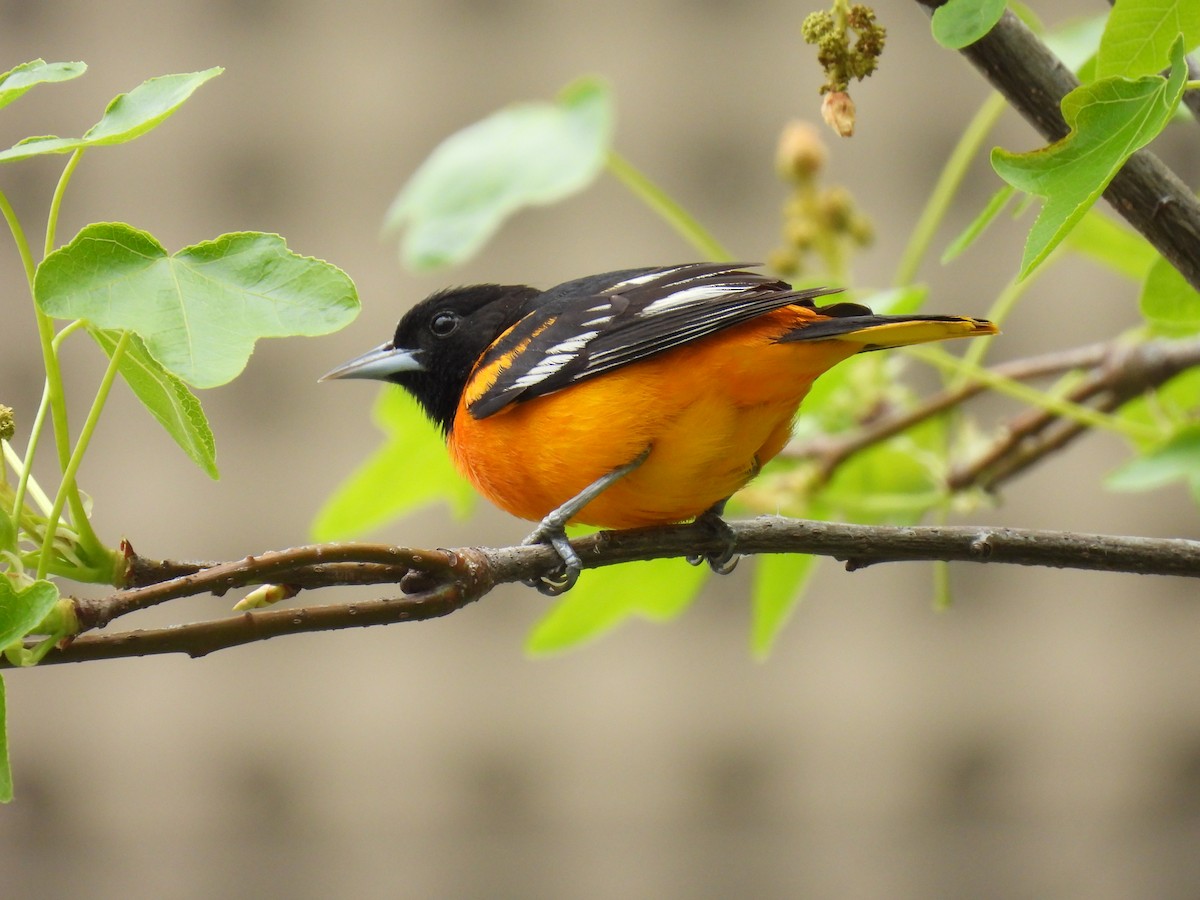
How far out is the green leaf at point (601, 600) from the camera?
7.83ft

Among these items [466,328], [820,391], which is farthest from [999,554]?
[466,328]

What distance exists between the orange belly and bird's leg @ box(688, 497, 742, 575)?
0.06 metres

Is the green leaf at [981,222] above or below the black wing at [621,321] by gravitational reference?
below

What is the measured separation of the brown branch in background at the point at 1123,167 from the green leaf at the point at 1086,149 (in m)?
0.15

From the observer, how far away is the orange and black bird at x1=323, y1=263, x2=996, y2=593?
2.04 m

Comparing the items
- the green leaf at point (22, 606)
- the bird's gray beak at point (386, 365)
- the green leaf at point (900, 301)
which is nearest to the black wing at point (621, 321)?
the green leaf at point (900, 301)

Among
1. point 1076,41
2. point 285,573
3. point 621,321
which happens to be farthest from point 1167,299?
point 285,573

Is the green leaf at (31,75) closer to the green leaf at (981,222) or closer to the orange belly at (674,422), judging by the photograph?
the green leaf at (981,222)

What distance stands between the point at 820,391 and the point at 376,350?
36.1 inches

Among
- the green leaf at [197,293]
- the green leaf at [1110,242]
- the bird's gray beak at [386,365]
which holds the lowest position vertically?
the green leaf at [197,293]

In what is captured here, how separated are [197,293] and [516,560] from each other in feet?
1.48

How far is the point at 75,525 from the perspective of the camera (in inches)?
49.0

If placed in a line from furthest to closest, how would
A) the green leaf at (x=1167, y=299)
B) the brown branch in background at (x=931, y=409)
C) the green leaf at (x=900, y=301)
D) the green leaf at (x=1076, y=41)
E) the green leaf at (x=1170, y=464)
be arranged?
the brown branch in background at (x=931, y=409) → the green leaf at (x=1076, y=41) → the green leaf at (x=900, y=301) → the green leaf at (x=1170, y=464) → the green leaf at (x=1167, y=299)

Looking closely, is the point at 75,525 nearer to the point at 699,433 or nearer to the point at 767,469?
the point at 699,433
